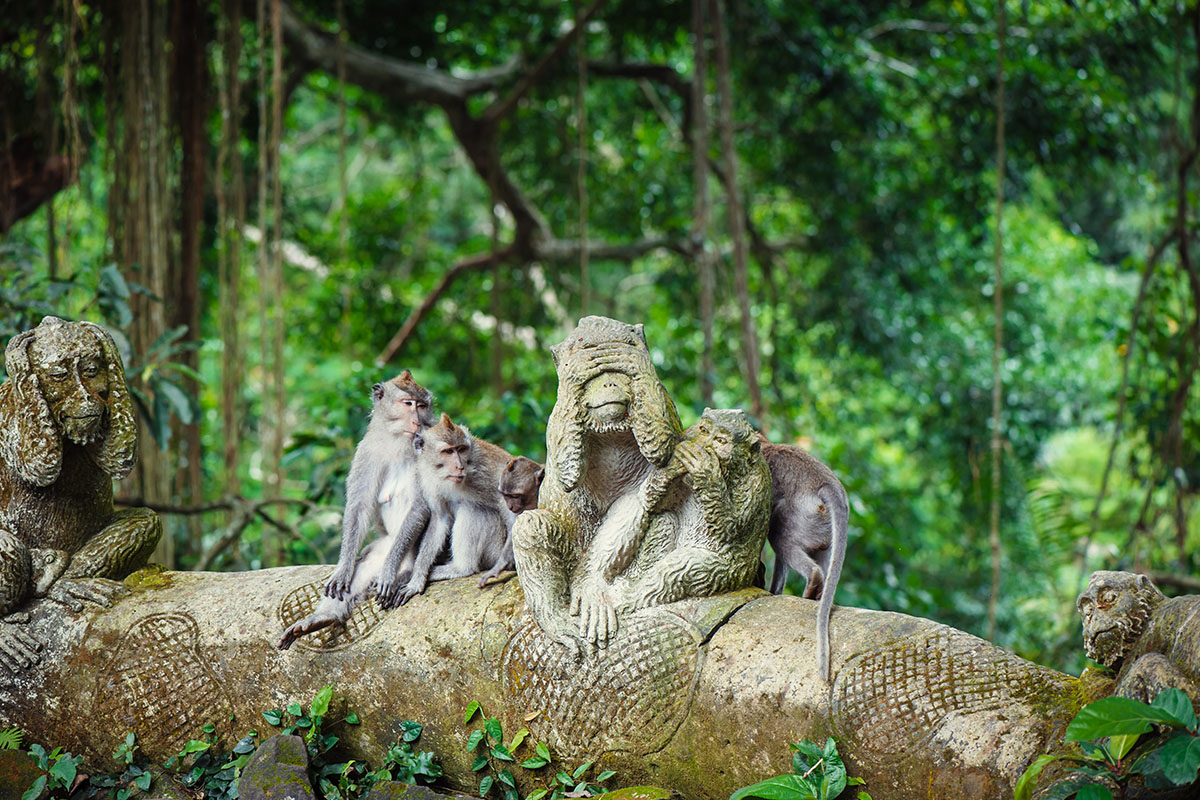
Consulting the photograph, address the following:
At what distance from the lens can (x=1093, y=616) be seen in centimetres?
236

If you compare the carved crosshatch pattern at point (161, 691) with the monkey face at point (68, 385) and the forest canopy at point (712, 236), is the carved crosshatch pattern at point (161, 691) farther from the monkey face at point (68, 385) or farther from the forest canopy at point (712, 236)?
the forest canopy at point (712, 236)

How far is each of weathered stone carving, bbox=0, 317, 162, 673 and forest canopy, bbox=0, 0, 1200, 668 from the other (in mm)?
1398

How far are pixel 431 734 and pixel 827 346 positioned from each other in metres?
6.40

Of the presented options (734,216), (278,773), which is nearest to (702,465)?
(278,773)

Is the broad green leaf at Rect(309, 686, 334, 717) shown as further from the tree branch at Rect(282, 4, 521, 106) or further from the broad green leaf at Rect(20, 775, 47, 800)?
the tree branch at Rect(282, 4, 521, 106)

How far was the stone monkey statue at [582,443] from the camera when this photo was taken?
9.09 feet

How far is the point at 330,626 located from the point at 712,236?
3.94 meters

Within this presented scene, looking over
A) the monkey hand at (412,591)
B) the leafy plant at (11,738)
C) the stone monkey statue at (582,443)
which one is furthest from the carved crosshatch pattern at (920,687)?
the leafy plant at (11,738)

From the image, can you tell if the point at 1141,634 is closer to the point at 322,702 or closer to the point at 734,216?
the point at 322,702

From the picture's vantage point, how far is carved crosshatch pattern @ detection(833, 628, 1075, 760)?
2406mm

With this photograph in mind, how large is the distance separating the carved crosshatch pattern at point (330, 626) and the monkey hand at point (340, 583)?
0.04 m

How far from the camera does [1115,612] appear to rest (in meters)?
2.33

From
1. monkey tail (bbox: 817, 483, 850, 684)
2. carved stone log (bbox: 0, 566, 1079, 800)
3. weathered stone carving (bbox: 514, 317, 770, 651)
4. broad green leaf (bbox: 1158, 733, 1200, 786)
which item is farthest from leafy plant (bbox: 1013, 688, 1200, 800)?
weathered stone carving (bbox: 514, 317, 770, 651)

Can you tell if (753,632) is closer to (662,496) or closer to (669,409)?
(662,496)
